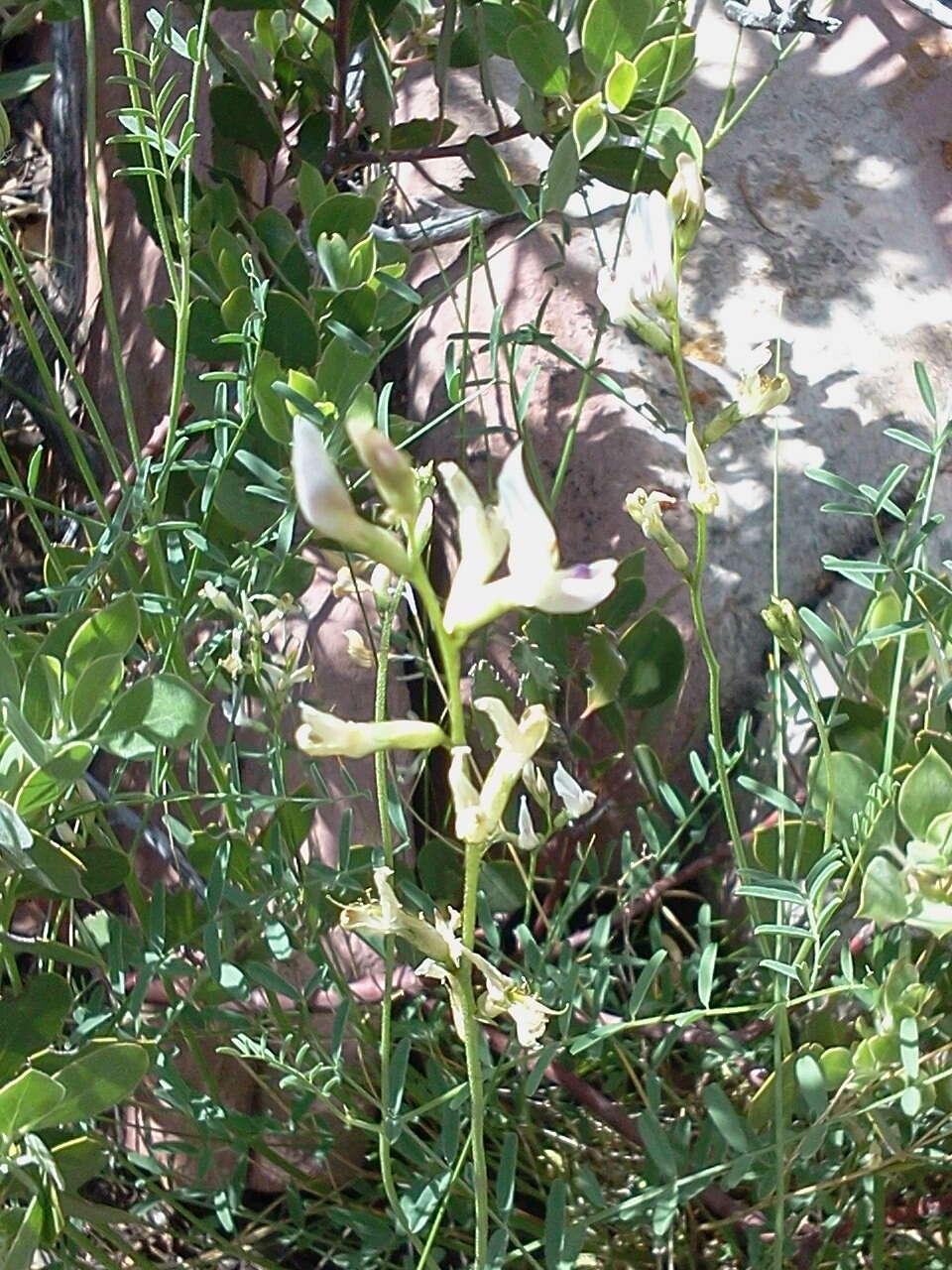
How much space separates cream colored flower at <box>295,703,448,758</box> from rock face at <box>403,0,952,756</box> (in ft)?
1.84

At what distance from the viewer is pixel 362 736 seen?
369mm

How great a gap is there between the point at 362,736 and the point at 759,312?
0.84 meters

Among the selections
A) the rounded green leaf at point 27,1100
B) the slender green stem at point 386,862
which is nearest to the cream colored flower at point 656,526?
the slender green stem at point 386,862

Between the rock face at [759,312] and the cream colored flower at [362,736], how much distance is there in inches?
22.1

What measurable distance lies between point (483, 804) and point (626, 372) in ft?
2.41

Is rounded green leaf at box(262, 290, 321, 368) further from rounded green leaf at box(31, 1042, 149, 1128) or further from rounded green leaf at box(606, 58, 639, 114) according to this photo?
rounded green leaf at box(31, 1042, 149, 1128)

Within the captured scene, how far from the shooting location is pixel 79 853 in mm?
696

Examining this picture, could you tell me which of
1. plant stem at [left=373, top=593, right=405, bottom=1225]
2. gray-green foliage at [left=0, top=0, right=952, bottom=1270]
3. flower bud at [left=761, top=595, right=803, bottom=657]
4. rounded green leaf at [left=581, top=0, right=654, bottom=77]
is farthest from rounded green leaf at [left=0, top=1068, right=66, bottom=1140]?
rounded green leaf at [left=581, top=0, right=654, bottom=77]

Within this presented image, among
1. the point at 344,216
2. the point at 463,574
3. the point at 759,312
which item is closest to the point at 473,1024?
the point at 463,574

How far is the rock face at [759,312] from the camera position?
40.0 inches

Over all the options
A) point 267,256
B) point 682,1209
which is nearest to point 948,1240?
point 682,1209

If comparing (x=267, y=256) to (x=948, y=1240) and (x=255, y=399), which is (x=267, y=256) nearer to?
(x=255, y=399)

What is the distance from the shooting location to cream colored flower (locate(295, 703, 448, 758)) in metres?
0.36

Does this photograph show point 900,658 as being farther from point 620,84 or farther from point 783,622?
point 620,84
